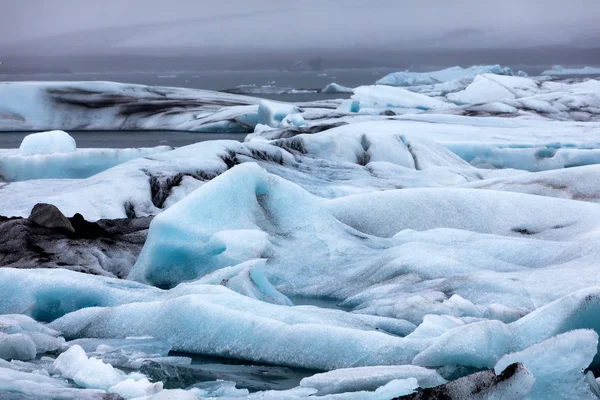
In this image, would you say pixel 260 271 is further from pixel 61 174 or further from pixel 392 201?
pixel 61 174

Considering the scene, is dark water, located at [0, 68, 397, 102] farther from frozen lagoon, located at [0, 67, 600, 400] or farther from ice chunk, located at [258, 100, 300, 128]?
frozen lagoon, located at [0, 67, 600, 400]

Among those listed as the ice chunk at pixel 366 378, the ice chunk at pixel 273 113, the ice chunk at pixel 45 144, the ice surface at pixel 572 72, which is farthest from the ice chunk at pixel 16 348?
the ice surface at pixel 572 72

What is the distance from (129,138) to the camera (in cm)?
1506

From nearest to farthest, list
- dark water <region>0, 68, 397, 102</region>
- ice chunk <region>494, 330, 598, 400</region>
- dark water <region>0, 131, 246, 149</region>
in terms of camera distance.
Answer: ice chunk <region>494, 330, 598, 400</region>
dark water <region>0, 131, 246, 149</region>
dark water <region>0, 68, 397, 102</region>

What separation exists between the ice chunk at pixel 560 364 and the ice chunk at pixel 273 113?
11900 millimetres

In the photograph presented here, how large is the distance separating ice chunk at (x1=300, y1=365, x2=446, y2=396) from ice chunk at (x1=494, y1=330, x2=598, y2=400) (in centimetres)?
31

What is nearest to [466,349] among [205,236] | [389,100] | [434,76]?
[205,236]

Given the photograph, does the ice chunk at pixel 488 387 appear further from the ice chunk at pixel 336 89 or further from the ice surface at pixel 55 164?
the ice chunk at pixel 336 89

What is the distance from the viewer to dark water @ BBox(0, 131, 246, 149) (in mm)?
13828

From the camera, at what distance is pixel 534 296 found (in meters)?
4.32

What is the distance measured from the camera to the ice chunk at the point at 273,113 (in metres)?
15.0

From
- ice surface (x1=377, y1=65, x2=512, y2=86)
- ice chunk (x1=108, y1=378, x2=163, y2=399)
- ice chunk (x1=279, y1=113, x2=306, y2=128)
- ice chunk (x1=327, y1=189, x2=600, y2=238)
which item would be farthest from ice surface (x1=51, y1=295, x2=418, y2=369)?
ice surface (x1=377, y1=65, x2=512, y2=86)

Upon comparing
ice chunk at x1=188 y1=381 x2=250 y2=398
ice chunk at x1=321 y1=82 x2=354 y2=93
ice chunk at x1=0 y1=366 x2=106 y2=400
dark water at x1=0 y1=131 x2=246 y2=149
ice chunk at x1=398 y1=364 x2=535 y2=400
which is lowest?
ice chunk at x1=321 y1=82 x2=354 y2=93

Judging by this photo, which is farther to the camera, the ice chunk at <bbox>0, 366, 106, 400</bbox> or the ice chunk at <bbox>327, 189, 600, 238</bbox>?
the ice chunk at <bbox>327, 189, 600, 238</bbox>
